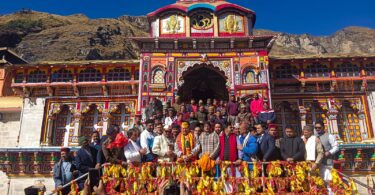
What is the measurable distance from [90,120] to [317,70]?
13.2 meters

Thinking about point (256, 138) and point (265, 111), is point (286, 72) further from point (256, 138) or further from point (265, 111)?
point (256, 138)

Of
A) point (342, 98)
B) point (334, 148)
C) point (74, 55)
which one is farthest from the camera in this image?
point (74, 55)

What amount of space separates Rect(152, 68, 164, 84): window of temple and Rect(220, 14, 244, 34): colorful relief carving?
3992 mm

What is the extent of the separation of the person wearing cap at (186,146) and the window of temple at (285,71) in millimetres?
11015

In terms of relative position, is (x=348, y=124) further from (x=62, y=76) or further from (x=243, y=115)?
(x=62, y=76)

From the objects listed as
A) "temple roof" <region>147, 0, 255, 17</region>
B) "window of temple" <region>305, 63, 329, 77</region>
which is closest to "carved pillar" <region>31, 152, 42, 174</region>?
"temple roof" <region>147, 0, 255, 17</region>

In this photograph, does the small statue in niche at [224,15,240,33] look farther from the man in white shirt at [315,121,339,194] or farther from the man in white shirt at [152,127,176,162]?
the man in white shirt at [152,127,176,162]

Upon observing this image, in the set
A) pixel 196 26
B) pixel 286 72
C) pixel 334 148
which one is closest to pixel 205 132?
pixel 334 148


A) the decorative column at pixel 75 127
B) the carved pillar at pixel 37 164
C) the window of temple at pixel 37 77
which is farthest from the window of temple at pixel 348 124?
the window of temple at pixel 37 77

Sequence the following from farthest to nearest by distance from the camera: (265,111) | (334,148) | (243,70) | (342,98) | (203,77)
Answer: (203,77) → (342,98) → (243,70) → (265,111) → (334,148)

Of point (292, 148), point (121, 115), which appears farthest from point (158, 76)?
point (292, 148)

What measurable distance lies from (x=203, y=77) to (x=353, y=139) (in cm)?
889

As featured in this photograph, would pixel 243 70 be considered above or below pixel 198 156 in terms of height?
above

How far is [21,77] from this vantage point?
19.0 metres
